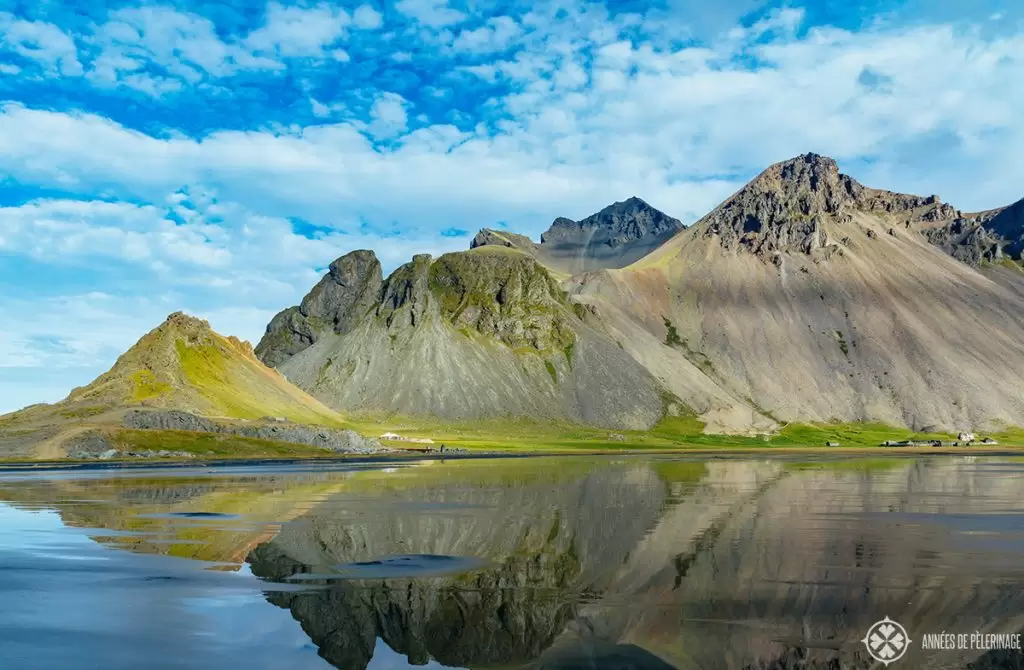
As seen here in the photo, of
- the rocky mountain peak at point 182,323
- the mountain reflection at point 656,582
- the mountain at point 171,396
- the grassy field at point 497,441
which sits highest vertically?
the rocky mountain peak at point 182,323

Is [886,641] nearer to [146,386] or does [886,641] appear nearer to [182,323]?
[146,386]

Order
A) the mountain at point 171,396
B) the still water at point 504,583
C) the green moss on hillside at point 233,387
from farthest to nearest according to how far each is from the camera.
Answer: the green moss on hillside at point 233,387
the mountain at point 171,396
the still water at point 504,583

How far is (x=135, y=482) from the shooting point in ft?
218

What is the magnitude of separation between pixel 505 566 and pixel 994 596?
42.2 ft

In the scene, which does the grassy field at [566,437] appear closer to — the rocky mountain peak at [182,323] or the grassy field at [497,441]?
the grassy field at [497,441]

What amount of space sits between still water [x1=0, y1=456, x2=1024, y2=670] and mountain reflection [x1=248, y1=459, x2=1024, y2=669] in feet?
0.29

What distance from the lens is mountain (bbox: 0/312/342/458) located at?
125 meters

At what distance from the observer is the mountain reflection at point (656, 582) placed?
52.2 feet

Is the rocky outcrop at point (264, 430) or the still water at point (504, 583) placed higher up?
the rocky outcrop at point (264, 430)

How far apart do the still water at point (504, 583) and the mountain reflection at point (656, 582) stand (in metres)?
0.09

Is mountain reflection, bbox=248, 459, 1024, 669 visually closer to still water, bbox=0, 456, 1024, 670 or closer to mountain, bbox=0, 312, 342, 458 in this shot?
still water, bbox=0, 456, 1024, 670

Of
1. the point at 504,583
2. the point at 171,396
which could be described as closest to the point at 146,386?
the point at 171,396

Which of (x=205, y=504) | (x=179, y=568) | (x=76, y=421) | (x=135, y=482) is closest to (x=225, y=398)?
(x=76, y=421)

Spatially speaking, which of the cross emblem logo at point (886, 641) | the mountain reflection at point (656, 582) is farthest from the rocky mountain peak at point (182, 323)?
the cross emblem logo at point (886, 641)
